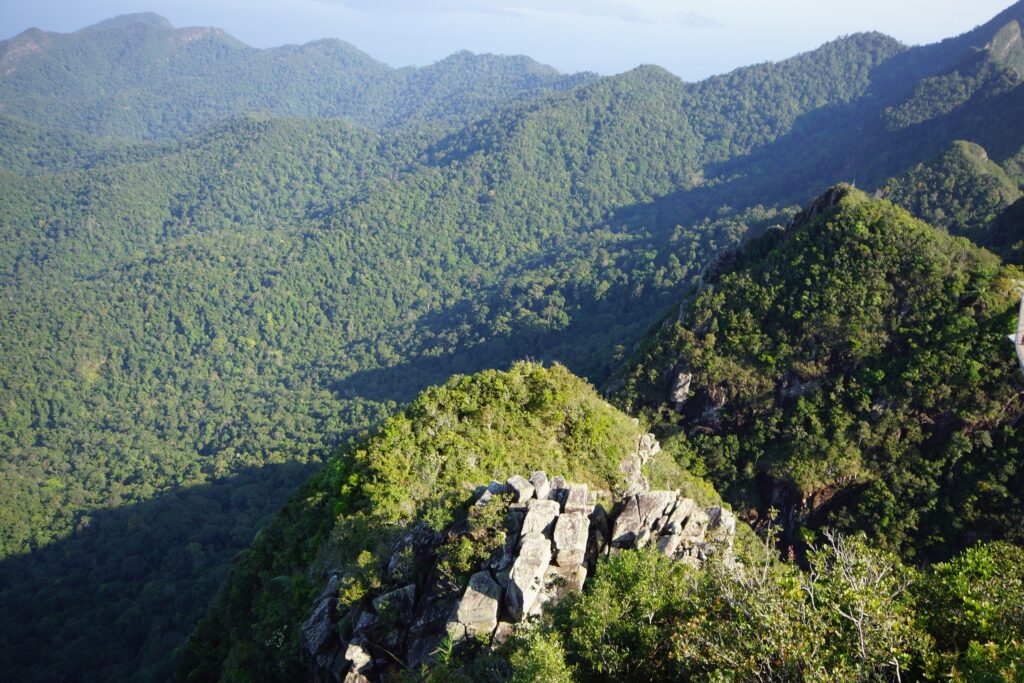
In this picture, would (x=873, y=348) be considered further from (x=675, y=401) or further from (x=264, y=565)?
(x=264, y=565)

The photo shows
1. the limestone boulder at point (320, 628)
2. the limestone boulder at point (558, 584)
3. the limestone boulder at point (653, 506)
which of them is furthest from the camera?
the limestone boulder at point (653, 506)

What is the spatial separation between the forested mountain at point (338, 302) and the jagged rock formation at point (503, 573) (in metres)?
8.51

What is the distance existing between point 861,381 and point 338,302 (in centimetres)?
12698

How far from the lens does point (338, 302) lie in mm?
148250

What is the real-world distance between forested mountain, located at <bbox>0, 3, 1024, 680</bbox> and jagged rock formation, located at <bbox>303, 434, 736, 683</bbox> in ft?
27.9

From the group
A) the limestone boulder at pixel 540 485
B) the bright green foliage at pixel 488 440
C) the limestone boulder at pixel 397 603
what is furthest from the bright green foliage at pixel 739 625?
the bright green foliage at pixel 488 440

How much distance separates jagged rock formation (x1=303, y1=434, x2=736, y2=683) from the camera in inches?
590

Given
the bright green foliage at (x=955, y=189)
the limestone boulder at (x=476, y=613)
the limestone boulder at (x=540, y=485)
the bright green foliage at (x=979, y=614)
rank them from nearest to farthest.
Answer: the bright green foliage at (x=979, y=614)
the limestone boulder at (x=476, y=613)
the limestone boulder at (x=540, y=485)
the bright green foliage at (x=955, y=189)

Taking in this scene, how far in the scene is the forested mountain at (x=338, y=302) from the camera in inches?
2376

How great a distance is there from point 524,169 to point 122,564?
154042 millimetres

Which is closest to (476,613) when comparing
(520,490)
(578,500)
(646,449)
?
(520,490)

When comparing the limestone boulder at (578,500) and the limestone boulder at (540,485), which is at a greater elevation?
the limestone boulder at (578,500)

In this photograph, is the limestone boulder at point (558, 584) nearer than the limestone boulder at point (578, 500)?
Yes

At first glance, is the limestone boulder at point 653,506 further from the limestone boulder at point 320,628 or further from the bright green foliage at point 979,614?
the limestone boulder at point 320,628
